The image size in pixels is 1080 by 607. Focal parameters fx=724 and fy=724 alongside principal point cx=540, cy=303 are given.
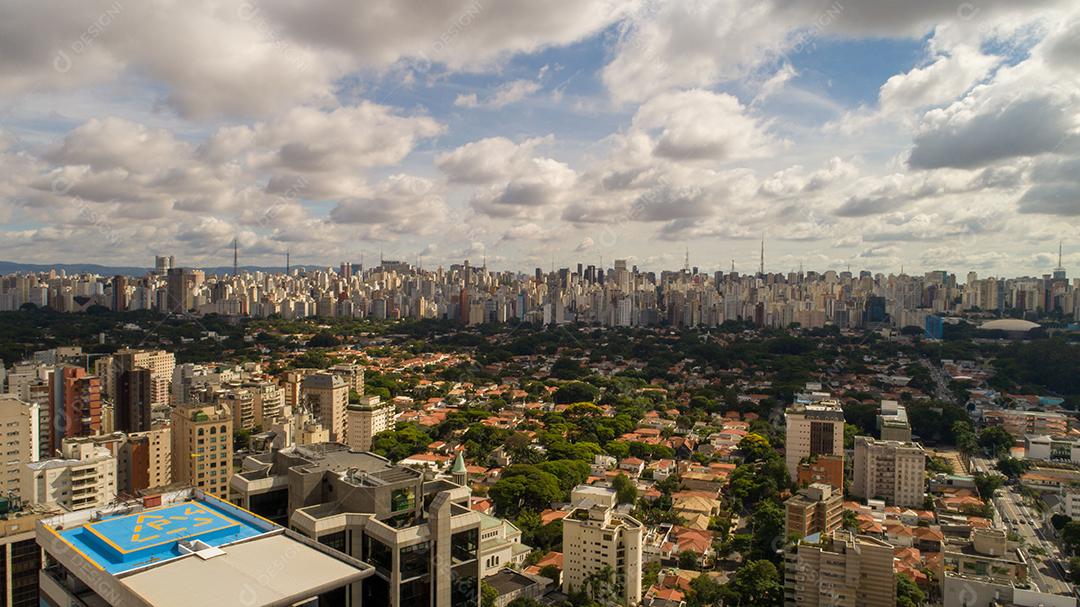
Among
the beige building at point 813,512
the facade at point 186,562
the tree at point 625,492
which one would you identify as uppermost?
the facade at point 186,562

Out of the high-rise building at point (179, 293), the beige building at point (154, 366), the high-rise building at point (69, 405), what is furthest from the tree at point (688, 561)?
the high-rise building at point (179, 293)

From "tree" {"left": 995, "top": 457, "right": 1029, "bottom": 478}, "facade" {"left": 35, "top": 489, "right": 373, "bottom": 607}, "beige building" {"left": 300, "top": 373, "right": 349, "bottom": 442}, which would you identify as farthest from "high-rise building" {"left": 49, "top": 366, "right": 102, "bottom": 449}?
"tree" {"left": 995, "top": 457, "right": 1029, "bottom": 478}

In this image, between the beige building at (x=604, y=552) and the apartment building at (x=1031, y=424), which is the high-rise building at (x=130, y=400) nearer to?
the beige building at (x=604, y=552)

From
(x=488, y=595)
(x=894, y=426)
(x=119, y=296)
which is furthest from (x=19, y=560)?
(x=119, y=296)

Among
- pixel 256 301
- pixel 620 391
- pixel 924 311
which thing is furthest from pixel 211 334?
pixel 924 311

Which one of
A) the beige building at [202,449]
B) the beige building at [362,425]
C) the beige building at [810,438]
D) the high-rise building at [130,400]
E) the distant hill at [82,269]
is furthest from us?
the distant hill at [82,269]

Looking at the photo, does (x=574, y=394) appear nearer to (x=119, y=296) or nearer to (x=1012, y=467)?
(x=1012, y=467)
